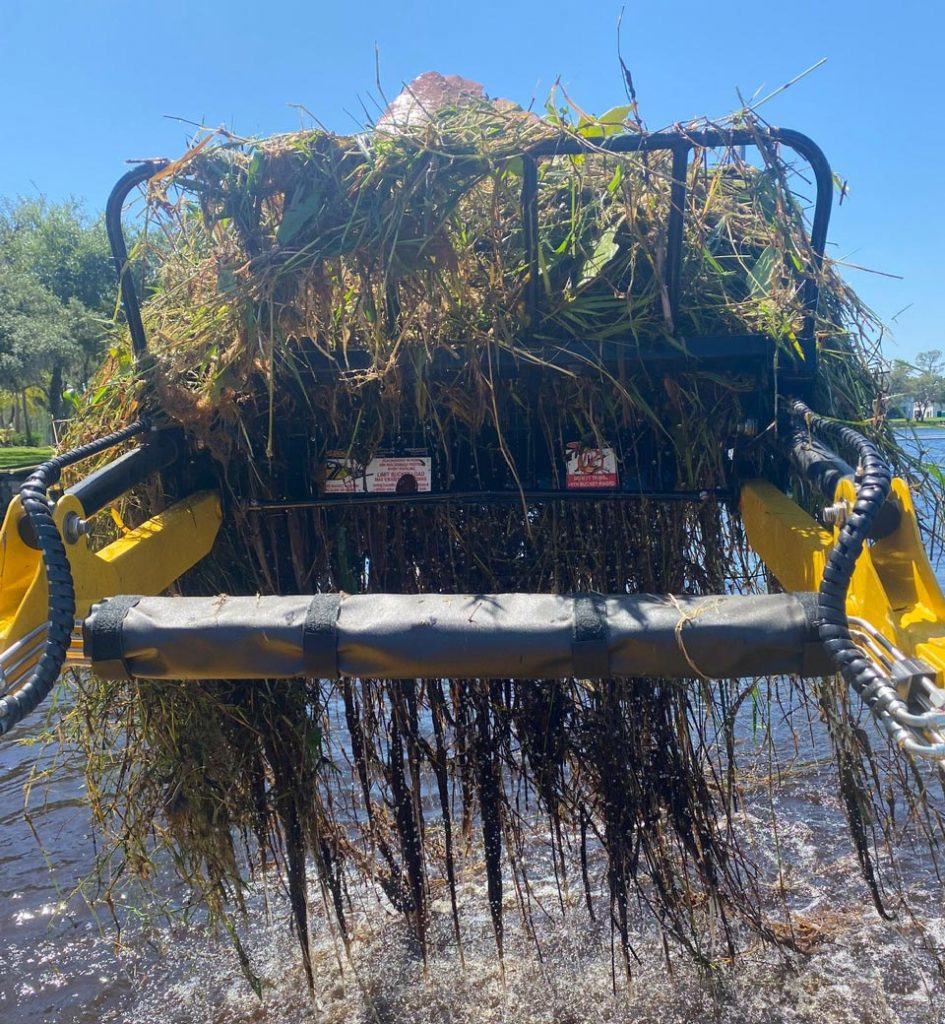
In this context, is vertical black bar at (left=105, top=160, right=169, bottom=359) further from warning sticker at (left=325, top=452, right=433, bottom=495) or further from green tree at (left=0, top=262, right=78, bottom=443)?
green tree at (left=0, top=262, right=78, bottom=443)

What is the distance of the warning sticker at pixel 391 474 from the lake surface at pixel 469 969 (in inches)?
69.9

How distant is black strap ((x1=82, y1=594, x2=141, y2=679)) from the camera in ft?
7.01

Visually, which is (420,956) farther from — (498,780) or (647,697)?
(647,697)

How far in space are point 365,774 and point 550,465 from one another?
1516mm

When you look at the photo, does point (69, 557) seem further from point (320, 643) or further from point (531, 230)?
point (531, 230)

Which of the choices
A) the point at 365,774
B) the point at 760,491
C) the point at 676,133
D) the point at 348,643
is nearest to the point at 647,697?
the point at 760,491

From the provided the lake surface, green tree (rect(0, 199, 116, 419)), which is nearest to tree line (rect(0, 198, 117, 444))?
green tree (rect(0, 199, 116, 419))

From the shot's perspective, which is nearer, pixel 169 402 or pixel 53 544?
pixel 53 544

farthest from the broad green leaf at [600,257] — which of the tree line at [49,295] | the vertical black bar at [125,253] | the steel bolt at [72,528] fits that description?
the tree line at [49,295]

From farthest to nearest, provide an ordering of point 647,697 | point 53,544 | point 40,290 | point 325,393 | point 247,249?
point 40,290 → point 647,697 → point 325,393 → point 247,249 → point 53,544

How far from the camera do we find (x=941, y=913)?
4.19m

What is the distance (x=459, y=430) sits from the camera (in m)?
3.24

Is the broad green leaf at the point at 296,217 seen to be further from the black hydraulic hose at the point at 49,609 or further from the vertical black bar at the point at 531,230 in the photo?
the black hydraulic hose at the point at 49,609

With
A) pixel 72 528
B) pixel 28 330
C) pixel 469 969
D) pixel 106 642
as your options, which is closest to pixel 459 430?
pixel 72 528
